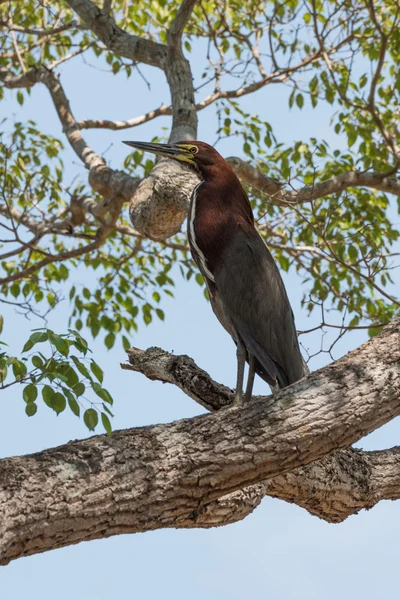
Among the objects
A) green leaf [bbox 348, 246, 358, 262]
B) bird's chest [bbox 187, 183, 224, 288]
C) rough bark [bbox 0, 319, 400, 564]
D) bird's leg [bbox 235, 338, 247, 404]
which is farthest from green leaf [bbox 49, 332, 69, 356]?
green leaf [bbox 348, 246, 358, 262]

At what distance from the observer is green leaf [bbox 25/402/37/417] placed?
9.96 ft

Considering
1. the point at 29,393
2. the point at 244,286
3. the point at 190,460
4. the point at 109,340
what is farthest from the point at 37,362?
the point at 109,340

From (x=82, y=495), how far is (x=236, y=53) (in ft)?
21.0

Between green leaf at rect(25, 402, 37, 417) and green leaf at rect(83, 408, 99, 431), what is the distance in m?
0.20

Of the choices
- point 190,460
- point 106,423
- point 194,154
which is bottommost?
point 190,460

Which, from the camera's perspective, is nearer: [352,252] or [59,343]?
[59,343]

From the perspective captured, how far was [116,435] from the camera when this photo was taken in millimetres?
3131

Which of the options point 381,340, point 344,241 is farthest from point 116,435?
point 344,241

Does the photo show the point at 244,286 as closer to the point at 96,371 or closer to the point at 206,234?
the point at 206,234

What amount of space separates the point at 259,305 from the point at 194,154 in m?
1.10

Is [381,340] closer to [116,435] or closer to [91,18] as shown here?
[116,435]

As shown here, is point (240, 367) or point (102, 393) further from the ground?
point (240, 367)

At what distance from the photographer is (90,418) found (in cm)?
297

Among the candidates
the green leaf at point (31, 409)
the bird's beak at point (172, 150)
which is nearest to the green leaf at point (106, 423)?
the green leaf at point (31, 409)
